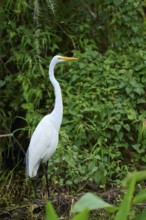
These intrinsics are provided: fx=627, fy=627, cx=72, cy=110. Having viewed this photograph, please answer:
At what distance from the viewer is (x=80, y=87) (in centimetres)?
533

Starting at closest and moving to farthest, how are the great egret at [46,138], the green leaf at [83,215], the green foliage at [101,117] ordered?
the green leaf at [83,215], the great egret at [46,138], the green foliage at [101,117]

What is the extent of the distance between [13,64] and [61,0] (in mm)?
768

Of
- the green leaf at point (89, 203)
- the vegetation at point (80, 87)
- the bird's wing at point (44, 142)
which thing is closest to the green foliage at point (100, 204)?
the green leaf at point (89, 203)

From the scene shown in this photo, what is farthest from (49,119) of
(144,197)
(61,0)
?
(144,197)

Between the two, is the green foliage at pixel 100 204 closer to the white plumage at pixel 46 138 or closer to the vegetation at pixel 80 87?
the white plumage at pixel 46 138

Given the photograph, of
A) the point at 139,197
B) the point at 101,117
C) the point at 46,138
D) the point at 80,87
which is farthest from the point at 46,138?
the point at 139,197

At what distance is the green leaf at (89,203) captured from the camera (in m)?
0.56

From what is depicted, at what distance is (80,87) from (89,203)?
15.6 feet

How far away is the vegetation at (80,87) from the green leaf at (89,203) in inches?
160

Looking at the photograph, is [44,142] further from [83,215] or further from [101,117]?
[83,215]

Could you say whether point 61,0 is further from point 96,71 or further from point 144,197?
point 144,197

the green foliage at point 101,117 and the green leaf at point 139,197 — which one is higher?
the green leaf at point 139,197

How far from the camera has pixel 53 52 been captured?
5.71 metres

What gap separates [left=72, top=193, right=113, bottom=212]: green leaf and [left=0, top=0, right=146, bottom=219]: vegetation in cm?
407
